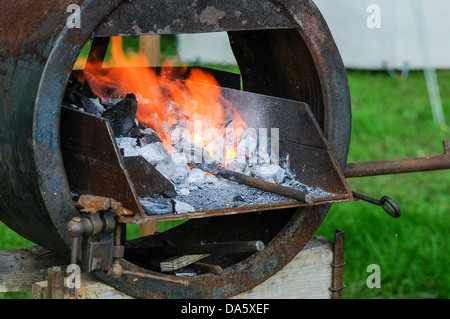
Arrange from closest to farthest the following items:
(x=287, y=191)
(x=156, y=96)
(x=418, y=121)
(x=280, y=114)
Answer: (x=287, y=191) → (x=280, y=114) → (x=156, y=96) → (x=418, y=121)

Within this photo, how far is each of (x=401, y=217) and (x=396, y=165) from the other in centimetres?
175

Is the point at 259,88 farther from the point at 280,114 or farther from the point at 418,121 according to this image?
the point at 418,121

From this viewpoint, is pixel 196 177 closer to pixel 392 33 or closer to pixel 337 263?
pixel 337 263

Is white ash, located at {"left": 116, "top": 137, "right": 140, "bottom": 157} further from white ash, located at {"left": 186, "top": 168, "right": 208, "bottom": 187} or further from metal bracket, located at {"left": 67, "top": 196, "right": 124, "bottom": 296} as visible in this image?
metal bracket, located at {"left": 67, "top": 196, "right": 124, "bottom": 296}

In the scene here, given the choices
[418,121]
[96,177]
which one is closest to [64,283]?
[96,177]

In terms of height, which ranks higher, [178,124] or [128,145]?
[178,124]

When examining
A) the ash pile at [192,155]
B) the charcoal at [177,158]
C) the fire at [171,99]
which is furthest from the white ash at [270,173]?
the charcoal at [177,158]

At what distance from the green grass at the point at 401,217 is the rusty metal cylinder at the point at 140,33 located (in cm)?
142

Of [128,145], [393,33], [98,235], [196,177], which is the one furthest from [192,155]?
[393,33]

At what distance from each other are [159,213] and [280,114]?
27.6 inches

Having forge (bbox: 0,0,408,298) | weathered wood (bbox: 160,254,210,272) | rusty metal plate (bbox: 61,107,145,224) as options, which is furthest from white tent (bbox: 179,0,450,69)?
rusty metal plate (bbox: 61,107,145,224)

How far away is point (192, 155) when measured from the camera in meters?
2.54

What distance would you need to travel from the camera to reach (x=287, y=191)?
227 centimetres
